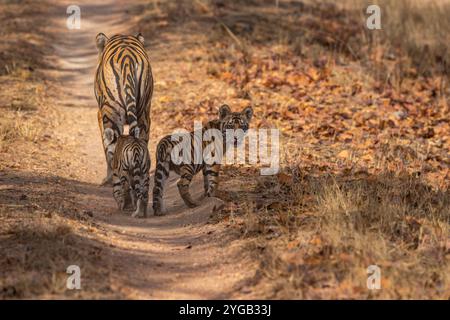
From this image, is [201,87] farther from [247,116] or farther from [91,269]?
[91,269]

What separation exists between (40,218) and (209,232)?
1784 millimetres

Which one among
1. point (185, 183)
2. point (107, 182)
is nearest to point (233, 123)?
point (185, 183)

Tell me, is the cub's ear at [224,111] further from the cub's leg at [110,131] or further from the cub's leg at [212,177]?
the cub's leg at [110,131]

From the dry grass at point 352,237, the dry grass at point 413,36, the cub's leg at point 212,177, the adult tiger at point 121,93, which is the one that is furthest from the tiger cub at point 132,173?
the dry grass at point 413,36

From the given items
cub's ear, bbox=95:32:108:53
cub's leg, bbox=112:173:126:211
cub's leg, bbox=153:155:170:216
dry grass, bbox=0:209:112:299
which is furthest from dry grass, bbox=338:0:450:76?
dry grass, bbox=0:209:112:299

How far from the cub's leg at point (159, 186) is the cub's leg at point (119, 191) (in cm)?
38

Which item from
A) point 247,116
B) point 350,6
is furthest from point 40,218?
point 350,6

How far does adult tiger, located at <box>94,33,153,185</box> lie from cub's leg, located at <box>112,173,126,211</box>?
2.02 feet

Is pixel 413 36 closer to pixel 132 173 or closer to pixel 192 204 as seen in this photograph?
pixel 192 204

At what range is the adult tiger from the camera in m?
9.84

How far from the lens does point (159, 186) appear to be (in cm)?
909

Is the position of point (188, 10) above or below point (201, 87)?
above

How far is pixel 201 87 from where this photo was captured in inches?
592

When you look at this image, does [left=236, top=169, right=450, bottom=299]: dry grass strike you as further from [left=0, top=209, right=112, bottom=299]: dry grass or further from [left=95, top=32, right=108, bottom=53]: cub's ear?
[left=95, top=32, right=108, bottom=53]: cub's ear
